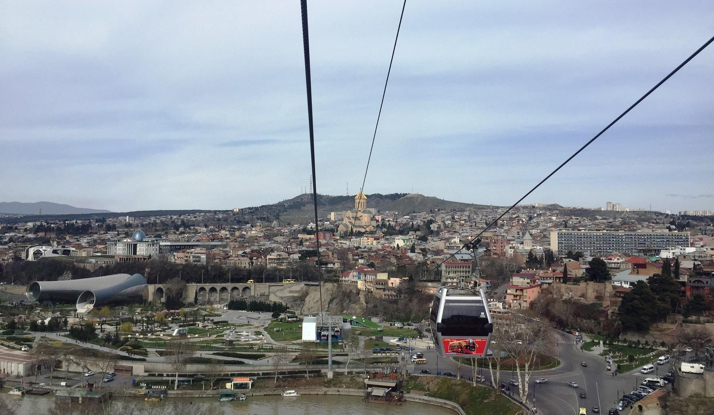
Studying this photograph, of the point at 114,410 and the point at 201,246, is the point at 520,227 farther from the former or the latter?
the point at 114,410

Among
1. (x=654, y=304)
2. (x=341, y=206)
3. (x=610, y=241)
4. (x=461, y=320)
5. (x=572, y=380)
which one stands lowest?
(x=572, y=380)

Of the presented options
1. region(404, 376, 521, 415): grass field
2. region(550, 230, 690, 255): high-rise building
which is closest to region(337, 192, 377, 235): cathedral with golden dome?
region(550, 230, 690, 255): high-rise building

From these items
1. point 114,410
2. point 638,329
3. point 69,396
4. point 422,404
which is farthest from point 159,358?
point 638,329

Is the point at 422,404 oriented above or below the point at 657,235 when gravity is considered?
below

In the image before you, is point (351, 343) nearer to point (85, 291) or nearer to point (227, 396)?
point (227, 396)

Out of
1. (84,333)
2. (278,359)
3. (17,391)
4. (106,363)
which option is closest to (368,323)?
(84,333)

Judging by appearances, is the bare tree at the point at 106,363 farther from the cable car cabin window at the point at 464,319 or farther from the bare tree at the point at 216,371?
the cable car cabin window at the point at 464,319

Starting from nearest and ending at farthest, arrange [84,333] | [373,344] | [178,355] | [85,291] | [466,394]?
1. [466,394]
2. [178,355]
3. [373,344]
4. [84,333]
5. [85,291]
